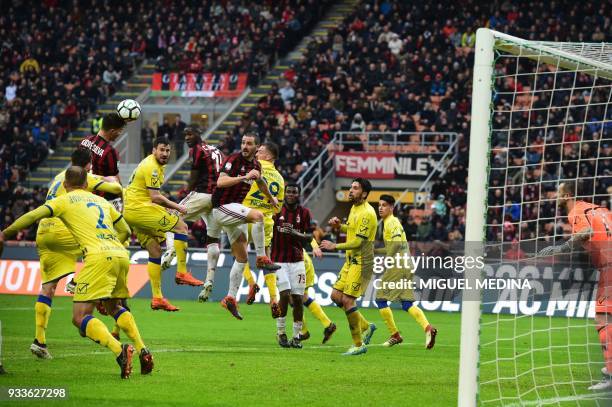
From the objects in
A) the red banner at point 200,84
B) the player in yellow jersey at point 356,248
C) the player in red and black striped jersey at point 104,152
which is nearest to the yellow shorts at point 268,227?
the player in yellow jersey at point 356,248

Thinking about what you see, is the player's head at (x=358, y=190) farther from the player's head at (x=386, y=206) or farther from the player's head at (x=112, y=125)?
the player's head at (x=112, y=125)

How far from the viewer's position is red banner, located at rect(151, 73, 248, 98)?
37688 millimetres

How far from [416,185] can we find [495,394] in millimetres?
20523

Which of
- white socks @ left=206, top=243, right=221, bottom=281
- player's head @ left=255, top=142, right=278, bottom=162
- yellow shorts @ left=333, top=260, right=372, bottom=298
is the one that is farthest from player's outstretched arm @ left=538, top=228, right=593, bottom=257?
white socks @ left=206, top=243, right=221, bottom=281

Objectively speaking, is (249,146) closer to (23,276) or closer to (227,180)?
(227,180)

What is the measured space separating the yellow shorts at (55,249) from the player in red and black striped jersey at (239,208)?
9.37 ft

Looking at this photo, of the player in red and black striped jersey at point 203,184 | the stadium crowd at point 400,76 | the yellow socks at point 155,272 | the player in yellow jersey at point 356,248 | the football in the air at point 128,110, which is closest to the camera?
the football in the air at point 128,110

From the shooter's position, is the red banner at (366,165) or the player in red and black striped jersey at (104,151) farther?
the red banner at (366,165)

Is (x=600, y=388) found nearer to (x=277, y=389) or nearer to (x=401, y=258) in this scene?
(x=277, y=389)

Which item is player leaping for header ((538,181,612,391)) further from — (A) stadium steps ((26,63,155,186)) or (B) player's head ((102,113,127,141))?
(A) stadium steps ((26,63,155,186))

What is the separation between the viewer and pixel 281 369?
1150cm

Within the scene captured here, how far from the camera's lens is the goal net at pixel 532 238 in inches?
315

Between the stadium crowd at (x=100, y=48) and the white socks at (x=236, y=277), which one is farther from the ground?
the stadium crowd at (x=100, y=48)

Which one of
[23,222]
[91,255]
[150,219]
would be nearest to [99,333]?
[91,255]
